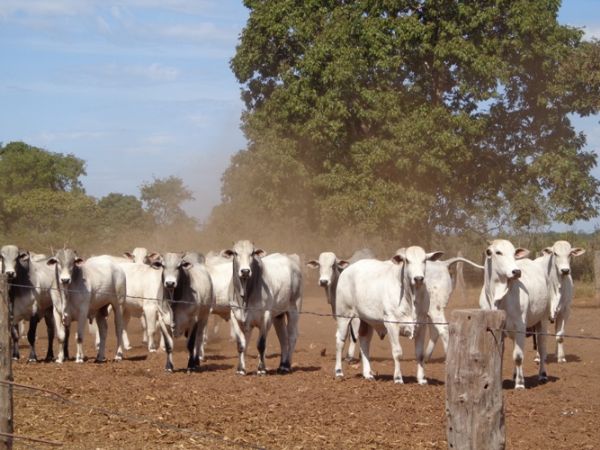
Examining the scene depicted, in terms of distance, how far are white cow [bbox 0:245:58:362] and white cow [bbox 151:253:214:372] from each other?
7.91 ft

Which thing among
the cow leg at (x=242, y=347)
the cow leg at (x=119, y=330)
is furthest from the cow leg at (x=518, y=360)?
the cow leg at (x=119, y=330)

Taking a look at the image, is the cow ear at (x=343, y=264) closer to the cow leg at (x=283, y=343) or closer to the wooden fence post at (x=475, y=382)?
the cow leg at (x=283, y=343)

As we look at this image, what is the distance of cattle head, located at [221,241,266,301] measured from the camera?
1680 cm

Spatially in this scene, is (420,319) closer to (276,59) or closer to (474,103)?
(474,103)

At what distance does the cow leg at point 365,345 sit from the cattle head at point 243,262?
1918mm

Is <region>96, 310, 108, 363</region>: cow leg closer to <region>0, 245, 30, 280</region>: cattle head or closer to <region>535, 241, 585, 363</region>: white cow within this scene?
<region>0, 245, 30, 280</region>: cattle head

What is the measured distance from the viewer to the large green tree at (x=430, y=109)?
3509 cm

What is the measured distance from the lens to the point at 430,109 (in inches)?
1387

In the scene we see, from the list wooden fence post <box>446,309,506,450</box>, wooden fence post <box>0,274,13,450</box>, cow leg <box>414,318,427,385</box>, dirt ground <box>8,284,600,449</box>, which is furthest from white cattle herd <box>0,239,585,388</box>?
wooden fence post <box>446,309,506,450</box>

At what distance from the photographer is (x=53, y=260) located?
1891 centimetres

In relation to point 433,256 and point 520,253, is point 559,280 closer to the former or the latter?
point 520,253

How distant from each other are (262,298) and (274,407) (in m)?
4.65

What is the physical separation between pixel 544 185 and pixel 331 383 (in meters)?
24.3

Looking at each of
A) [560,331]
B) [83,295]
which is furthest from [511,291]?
[83,295]
